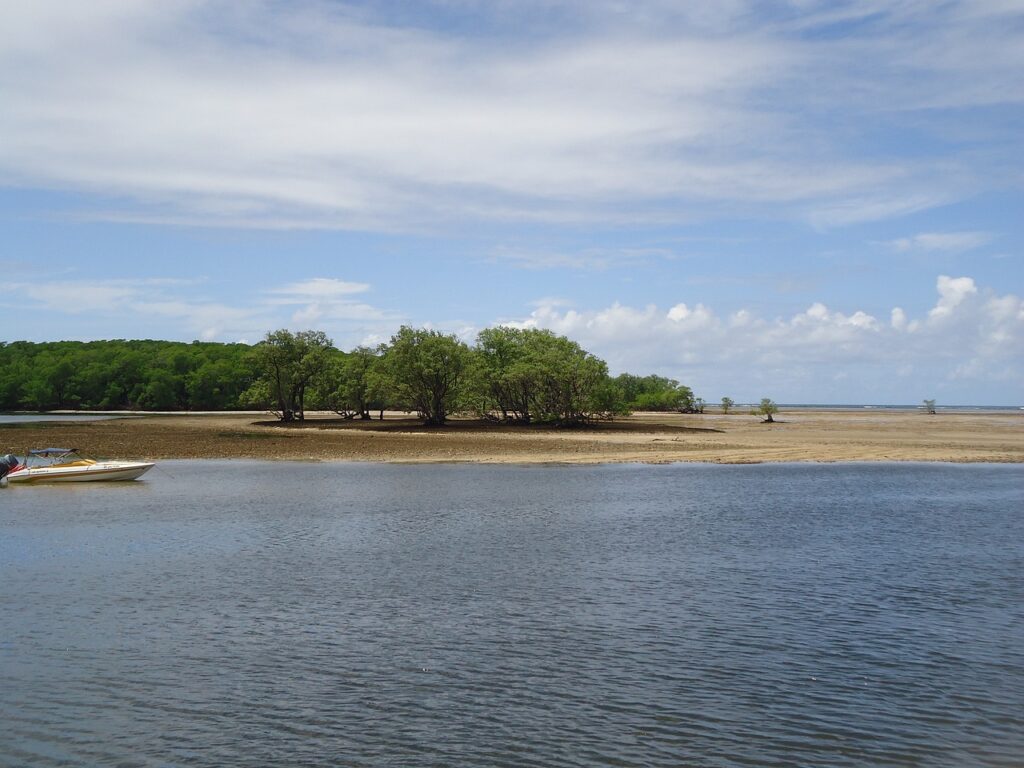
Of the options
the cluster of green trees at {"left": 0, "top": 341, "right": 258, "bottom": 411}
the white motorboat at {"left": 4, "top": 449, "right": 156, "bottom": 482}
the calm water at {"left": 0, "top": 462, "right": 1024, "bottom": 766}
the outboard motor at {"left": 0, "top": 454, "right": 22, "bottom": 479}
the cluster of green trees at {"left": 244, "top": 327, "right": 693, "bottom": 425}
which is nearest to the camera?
the calm water at {"left": 0, "top": 462, "right": 1024, "bottom": 766}

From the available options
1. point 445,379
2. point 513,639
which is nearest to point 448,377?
point 445,379

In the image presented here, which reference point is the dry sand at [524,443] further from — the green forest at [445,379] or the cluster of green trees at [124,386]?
the cluster of green trees at [124,386]

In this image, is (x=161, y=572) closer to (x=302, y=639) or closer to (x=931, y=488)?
(x=302, y=639)

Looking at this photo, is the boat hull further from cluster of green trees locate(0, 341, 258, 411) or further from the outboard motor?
cluster of green trees locate(0, 341, 258, 411)

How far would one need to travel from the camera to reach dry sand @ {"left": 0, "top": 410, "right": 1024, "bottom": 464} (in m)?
64.8

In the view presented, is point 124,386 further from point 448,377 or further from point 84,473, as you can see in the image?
point 84,473

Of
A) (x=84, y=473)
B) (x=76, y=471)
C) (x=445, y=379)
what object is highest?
(x=445, y=379)

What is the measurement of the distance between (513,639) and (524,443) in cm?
5976

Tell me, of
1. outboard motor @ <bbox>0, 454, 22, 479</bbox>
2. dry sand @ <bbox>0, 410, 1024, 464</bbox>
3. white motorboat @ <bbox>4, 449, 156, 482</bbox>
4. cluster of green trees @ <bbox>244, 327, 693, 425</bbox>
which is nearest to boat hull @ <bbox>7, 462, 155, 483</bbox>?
white motorboat @ <bbox>4, 449, 156, 482</bbox>

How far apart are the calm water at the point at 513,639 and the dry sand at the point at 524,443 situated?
28750 mm

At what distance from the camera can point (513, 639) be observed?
1775 cm

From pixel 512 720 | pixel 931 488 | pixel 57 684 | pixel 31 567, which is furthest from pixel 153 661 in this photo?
pixel 931 488

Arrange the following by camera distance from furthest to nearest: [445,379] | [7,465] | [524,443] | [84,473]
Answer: [445,379] → [524,443] → [7,465] → [84,473]

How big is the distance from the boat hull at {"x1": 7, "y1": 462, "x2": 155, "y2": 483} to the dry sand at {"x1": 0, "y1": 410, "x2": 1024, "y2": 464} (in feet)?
38.7
